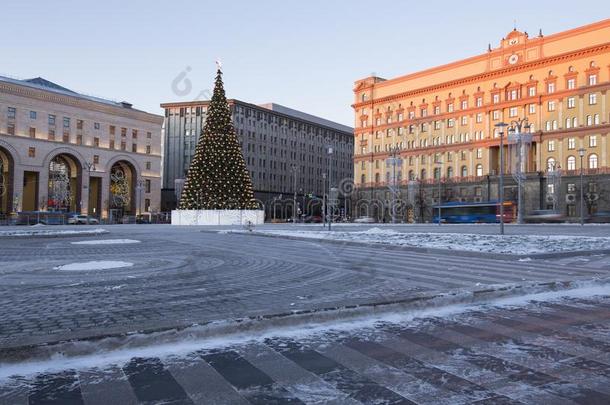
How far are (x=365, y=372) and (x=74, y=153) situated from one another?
88.6m

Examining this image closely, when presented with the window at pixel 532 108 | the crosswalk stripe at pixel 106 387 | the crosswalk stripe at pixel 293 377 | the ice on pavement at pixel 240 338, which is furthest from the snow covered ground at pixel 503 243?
the window at pixel 532 108

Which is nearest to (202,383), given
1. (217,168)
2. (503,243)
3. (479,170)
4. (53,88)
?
(503,243)

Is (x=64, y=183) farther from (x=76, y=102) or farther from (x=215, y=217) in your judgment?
(x=215, y=217)

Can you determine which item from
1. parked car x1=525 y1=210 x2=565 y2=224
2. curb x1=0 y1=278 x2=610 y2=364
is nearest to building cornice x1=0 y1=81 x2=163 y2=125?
parked car x1=525 y1=210 x2=565 y2=224

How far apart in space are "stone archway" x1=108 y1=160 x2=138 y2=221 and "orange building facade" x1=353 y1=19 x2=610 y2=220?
45.5 m

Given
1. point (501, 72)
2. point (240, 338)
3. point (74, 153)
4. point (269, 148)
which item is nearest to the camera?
point (240, 338)

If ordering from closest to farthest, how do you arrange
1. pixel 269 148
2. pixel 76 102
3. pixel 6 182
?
pixel 6 182, pixel 76 102, pixel 269 148

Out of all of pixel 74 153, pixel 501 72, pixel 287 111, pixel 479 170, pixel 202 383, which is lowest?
pixel 202 383

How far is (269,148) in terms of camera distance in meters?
117

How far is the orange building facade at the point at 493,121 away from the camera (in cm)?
7150

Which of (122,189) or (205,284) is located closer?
(205,284)

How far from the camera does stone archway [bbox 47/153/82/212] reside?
259ft

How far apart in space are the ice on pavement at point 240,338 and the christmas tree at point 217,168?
42379 mm

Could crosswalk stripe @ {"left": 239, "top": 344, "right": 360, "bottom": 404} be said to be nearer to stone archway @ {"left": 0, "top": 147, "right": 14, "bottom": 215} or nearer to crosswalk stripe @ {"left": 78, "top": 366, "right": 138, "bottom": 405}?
crosswalk stripe @ {"left": 78, "top": 366, "right": 138, "bottom": 405}
